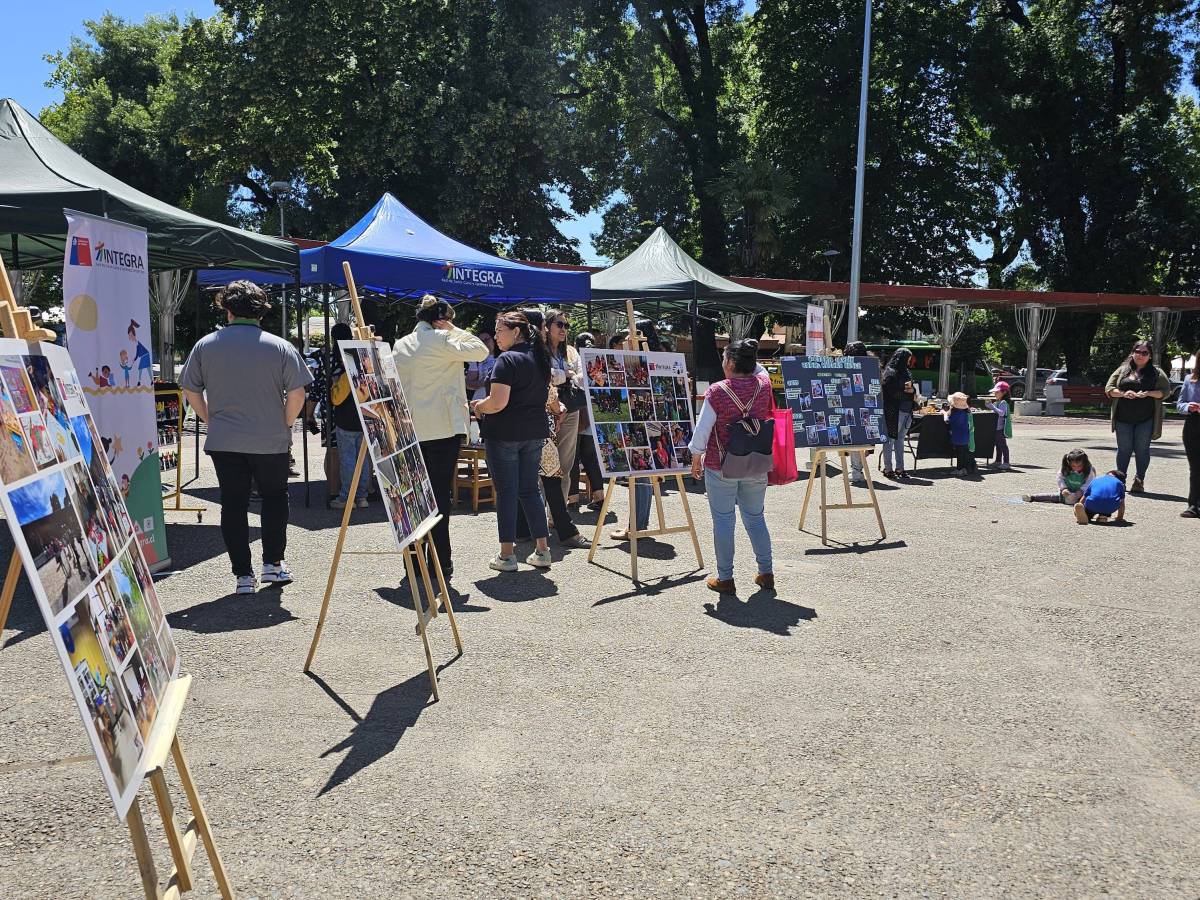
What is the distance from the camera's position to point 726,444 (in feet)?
19.8

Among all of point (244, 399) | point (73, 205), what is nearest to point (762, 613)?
point (244, 399)

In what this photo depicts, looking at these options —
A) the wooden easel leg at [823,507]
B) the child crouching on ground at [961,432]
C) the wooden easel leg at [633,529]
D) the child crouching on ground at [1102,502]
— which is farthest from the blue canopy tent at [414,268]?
the child crouching on ground at [1102,502]

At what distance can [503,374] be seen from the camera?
6.27 meters

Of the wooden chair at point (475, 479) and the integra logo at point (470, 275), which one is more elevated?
the integra logo at point (470, 275)

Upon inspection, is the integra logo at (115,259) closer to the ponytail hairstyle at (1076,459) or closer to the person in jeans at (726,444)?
the person in jeans at (726,444)

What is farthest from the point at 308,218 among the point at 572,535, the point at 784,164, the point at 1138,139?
the point at 1138,139

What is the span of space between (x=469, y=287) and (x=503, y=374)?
5002 millimetres

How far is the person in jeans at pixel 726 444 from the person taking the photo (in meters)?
6.02

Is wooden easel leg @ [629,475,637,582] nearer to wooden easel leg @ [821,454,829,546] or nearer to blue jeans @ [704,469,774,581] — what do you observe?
blue jeans @ [704,469,774,581]

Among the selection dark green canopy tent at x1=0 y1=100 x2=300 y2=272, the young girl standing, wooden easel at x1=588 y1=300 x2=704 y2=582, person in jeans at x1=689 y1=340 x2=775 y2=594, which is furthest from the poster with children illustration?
the young girl standing

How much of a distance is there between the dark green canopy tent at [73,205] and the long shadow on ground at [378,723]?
3990 mm

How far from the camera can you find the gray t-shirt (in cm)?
569

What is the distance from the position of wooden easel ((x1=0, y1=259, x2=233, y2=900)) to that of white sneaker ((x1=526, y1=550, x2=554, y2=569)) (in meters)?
4.21

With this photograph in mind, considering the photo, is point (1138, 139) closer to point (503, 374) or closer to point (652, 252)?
point (652, 252)
